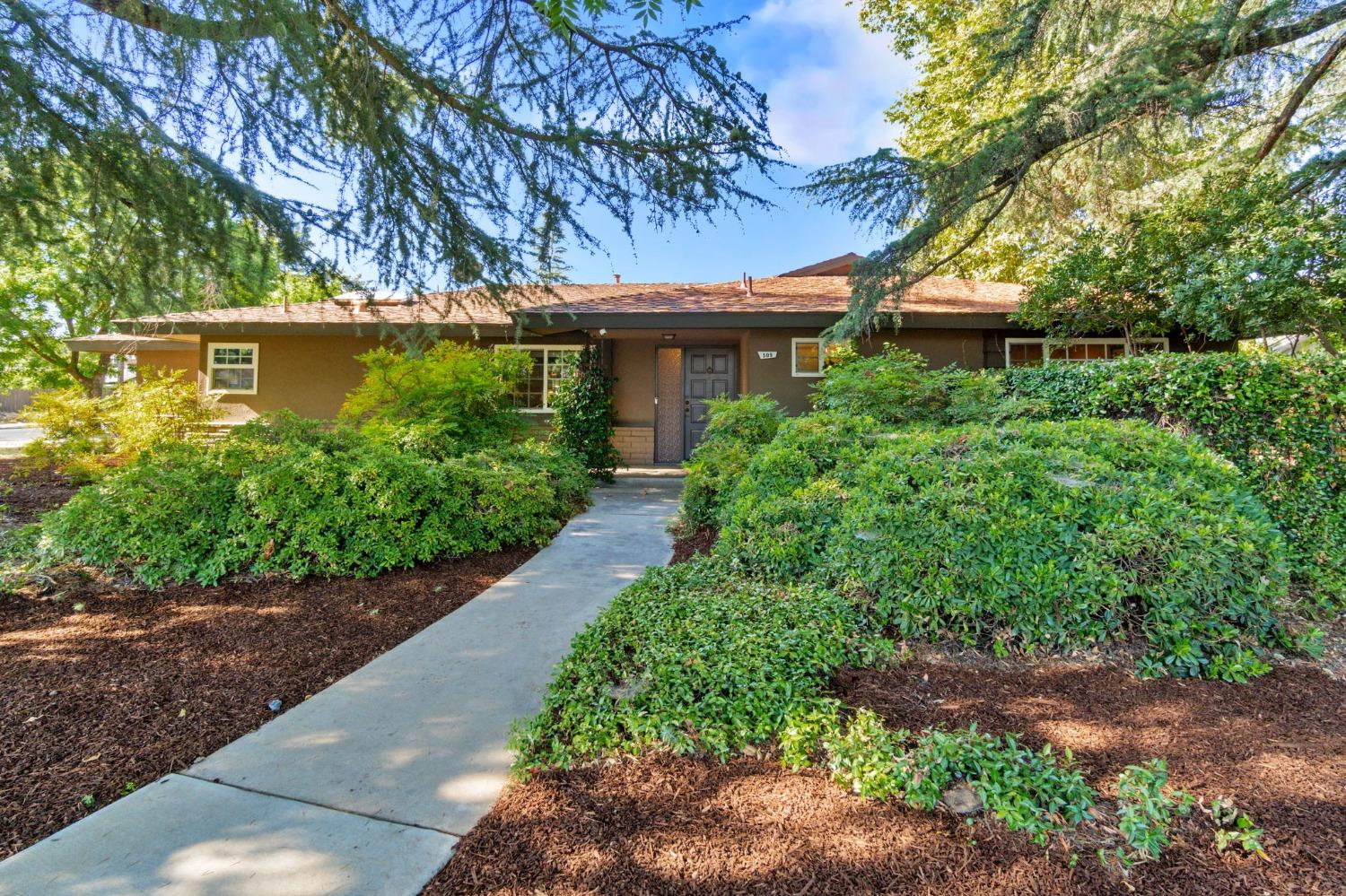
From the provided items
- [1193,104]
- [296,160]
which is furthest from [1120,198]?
[296,160]

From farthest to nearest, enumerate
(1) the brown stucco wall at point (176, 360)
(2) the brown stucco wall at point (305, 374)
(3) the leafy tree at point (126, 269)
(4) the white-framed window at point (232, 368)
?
(1) the brown stucco wall at point (176, 360) → (4) the white-framed window at point (232, 368) → (2) the brown stucco wall at point (305, 374) → (3) the leafy tree at point (126, 269)

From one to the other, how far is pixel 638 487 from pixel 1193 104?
25.3 feet

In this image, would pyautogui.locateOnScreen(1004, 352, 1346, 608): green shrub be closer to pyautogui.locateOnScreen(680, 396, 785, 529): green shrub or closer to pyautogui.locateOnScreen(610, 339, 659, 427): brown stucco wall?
pyautogui.locateOnScreen(680, 396, 785, 529): green shrub

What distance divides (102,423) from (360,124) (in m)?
8.56

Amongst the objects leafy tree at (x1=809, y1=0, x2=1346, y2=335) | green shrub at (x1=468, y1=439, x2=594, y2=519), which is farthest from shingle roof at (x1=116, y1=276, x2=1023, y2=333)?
green shrub at (x1=468, y1=439, x2=594, y2=519)

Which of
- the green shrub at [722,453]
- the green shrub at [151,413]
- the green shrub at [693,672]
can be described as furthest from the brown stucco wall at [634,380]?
the green shrub at [693,672]

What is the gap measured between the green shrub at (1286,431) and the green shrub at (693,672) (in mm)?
3199

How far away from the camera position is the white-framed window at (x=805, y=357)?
10508 millimetres

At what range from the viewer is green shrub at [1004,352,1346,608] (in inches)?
148

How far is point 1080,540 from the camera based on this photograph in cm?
286

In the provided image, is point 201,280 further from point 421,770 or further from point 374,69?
point 421,770

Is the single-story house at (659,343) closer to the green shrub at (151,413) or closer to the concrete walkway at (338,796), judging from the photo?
the green shrub at (151,413)

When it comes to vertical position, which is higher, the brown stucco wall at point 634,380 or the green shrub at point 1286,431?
the brown stucco wall at point 634,380

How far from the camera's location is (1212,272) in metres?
7.54
